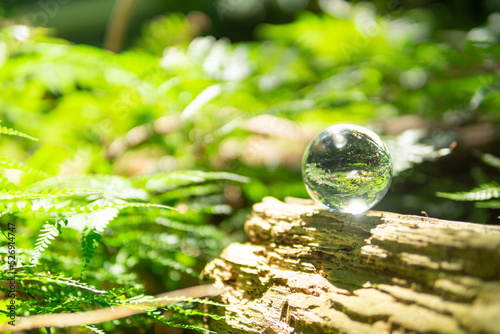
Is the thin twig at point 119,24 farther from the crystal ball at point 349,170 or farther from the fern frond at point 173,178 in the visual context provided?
the crystal ball at point 349,170

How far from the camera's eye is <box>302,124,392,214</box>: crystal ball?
3.70 feet

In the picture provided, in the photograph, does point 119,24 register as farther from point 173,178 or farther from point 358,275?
point 358,275

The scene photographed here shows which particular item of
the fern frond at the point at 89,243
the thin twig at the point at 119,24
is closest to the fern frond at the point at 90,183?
the fern frond at the point at 89,243

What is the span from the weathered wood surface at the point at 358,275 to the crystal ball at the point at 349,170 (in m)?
0.07

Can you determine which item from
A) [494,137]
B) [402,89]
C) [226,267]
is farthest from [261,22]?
[226,267]

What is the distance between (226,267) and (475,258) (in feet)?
2.61

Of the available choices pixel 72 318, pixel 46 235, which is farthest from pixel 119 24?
pixel 72 318

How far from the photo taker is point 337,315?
2.83 ft

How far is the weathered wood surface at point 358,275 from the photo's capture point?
0.76 m

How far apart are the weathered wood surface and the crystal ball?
0.07 m

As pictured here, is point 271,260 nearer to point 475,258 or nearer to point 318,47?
point 475,258

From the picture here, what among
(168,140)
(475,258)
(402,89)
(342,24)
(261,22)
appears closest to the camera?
(475,258)

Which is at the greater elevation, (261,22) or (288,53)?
(261,22)

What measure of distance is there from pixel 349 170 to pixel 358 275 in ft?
1.23
